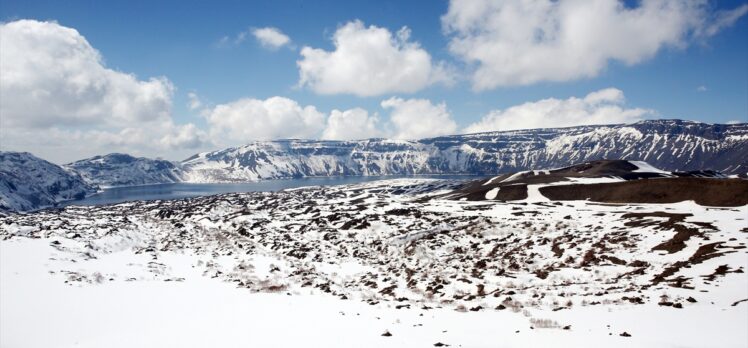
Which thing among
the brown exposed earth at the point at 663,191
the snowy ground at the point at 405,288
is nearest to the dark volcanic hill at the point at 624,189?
the brown exposed earth at the point at 663,191

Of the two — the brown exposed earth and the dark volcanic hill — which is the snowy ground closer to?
the brown exposed earth

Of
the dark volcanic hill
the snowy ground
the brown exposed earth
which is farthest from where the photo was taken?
the dark volcanic hill

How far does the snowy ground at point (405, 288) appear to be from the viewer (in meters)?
14.8

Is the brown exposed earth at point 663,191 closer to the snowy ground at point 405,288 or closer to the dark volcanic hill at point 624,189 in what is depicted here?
the dark volcanic hill at point 624,189

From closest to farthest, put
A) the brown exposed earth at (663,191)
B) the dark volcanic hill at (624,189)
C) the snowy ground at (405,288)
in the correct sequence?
the snowy ground at (405,288), the brown exposed earth at (663,191), the dark volcanic hill at (624,189)

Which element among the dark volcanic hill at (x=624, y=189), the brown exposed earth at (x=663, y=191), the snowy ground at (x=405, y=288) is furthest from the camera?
the dark volcanic hill at (x=624, y=189)

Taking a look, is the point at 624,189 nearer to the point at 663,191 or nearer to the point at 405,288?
the point at 663,191

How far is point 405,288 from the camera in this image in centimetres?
2966

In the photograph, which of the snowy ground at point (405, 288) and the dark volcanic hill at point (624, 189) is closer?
the snowy ground at point (405, 288)

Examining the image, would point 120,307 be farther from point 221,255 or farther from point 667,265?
point 667,265

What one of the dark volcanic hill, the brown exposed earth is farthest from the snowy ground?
the dark volcanic hill

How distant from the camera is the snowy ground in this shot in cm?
1480

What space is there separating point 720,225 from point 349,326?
45176mm

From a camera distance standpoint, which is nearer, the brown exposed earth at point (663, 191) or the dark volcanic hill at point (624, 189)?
the brown exposed earth at point (663, 191)
